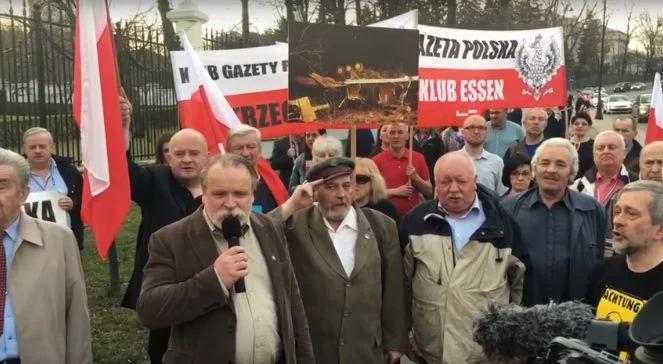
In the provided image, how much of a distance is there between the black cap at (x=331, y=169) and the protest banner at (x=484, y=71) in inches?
119

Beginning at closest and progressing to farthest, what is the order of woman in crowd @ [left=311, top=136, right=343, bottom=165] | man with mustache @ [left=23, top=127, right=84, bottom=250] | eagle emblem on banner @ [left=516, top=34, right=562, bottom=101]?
woman in crowd @ [left=311, top=136, right=343, bottom=165] < man with mustache @ [left=23, top=127, right=84, bottom=250] < eagle emblem on banner @ [left=516, top=34, right=562, bottom=101]

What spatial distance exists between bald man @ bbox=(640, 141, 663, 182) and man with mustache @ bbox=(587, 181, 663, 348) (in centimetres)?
190

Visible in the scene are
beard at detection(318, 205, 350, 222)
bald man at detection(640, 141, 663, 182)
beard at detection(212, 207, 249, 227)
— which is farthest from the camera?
bald man at detection(640, 141, 663, 182)

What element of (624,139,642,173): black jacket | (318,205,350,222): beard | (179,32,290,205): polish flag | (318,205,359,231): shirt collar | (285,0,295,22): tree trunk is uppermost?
(285,0,295,22): tree trunk

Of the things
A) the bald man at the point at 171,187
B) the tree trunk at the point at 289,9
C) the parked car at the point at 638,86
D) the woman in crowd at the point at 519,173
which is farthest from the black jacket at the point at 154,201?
the parked car at the point at 638,86

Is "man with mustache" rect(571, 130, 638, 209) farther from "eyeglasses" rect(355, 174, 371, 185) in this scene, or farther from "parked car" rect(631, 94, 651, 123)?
"parked car" rect(631, 94, 651, 123)

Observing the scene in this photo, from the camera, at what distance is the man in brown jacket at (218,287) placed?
2.66 m

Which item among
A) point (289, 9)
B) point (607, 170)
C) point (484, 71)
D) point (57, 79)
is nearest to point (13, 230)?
point (607, 170)

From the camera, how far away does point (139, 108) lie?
11.3m

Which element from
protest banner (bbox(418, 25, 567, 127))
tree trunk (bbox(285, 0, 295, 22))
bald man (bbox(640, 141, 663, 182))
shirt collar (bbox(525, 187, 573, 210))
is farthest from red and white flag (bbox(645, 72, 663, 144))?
tree trunk (bbox(285, 0, 295, 22))

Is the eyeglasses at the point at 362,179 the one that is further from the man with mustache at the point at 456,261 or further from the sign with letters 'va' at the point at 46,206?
the sign with letters 'va' at the point at 46,206

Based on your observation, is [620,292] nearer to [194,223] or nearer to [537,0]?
[194,223]

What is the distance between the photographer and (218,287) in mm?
2602

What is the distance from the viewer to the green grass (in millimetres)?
5496
